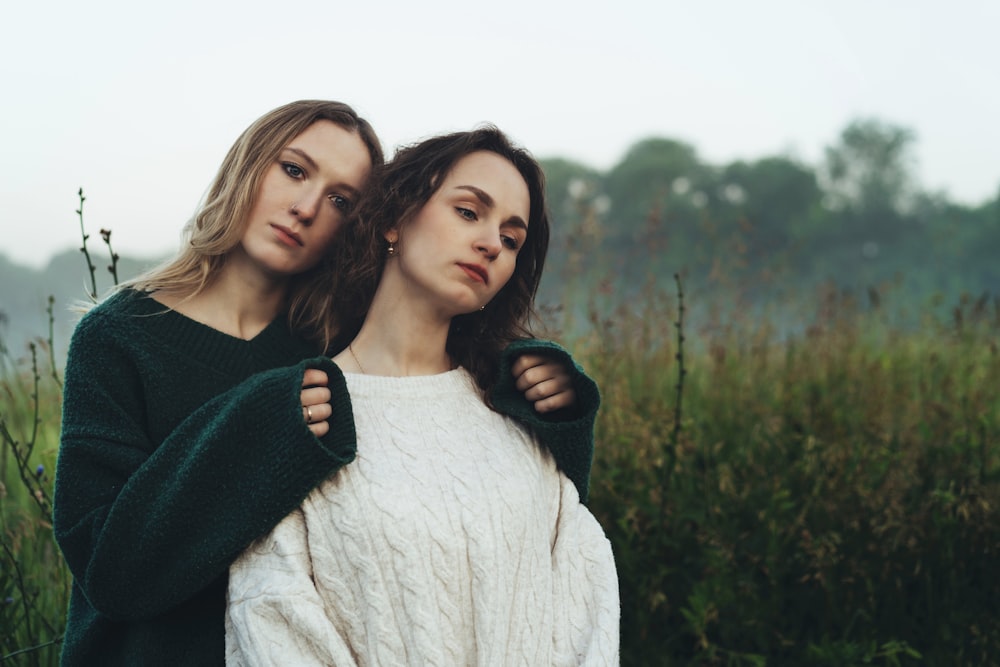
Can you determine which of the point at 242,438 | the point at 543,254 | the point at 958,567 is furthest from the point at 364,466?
the point at 958,567

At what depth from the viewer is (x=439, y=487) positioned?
5.95 ft

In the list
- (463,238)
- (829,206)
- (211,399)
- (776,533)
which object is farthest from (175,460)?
(829,206)

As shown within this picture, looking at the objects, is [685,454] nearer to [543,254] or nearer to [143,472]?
[543,254]

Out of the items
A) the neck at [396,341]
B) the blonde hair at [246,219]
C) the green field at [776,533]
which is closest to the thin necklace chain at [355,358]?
the neck at [396,341]

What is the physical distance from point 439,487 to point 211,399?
1.94ft

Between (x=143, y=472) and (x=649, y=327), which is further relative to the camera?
(x=649, y=327)

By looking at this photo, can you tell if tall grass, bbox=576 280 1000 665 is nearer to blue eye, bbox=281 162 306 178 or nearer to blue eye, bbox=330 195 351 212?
blue eye, bbox=330 195 351 212

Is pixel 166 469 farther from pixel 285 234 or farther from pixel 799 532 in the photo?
pixel 799 532

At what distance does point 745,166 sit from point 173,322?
95.0 ft

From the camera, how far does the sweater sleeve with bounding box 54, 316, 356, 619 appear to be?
170cm

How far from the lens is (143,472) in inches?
69.6

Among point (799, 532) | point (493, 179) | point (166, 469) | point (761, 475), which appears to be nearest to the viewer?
point (166, 469)

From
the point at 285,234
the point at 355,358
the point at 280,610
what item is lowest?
the point at 280,610

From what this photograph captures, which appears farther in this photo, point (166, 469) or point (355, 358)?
point (355, 358)
